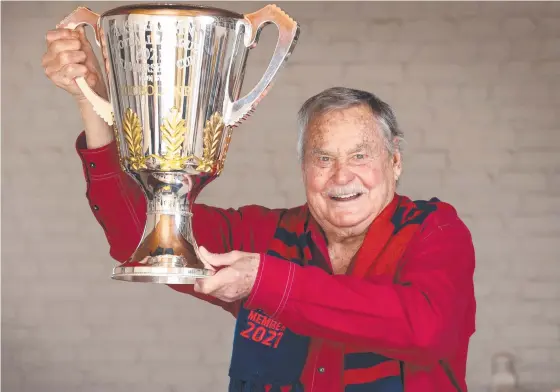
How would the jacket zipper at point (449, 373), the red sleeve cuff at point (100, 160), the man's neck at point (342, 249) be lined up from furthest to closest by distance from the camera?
the man's neck at point (342, 249) < the jacket zipper at point (449, 373) < the red sleeve cuff at point (100, 160)

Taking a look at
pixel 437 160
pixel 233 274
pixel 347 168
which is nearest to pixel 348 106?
pixel 347 168

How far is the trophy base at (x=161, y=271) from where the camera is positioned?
1.52m

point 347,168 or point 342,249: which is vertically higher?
point 347,168

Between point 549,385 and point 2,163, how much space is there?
237 centimetres

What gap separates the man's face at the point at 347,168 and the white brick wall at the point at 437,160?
77.5 inches

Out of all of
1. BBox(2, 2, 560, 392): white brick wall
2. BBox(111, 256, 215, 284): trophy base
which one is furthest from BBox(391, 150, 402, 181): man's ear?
BBox(2, 2, 560, 392): white brick wall

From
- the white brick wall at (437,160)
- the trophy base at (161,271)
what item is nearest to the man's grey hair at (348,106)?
the trophy base at (161,271)

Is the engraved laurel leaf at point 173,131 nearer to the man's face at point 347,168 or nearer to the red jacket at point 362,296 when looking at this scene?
the red jacket at point 362,296

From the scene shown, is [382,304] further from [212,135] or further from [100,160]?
[100,160]

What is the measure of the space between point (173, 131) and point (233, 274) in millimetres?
245

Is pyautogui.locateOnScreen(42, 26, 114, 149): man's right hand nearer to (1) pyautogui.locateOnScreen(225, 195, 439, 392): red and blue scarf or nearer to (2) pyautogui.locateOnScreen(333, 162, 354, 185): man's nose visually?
(2) pyautogui.locateOnScreen(333, 162, 354, 185): man's nose

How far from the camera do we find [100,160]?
5.80 ft

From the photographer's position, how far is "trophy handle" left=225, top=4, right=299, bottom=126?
1.55m

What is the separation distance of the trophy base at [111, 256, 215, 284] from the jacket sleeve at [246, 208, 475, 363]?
0.10m
